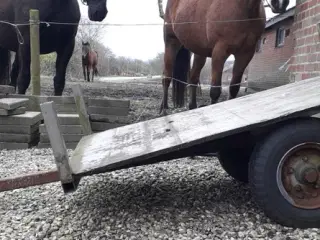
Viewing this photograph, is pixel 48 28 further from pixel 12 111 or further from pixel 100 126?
pixel 100 126

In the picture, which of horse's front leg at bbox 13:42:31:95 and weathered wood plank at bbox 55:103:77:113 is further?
horse's front leg at bbox 13:42:31:95

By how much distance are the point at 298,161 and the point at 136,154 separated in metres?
0.83

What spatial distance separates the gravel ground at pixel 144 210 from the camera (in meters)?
2.08

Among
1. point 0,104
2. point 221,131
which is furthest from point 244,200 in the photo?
point 0,104

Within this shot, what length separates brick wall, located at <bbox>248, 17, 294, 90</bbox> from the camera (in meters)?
15.1

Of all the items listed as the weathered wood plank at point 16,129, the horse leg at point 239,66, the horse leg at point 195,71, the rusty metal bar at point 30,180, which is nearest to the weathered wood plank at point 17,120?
the weathered wood plank at point 16,129

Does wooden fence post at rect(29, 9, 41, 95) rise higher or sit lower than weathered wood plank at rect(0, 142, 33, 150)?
higher

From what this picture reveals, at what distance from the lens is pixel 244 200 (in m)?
2.53

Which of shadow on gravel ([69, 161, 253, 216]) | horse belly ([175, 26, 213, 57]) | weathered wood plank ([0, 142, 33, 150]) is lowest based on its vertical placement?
weathered wood plank ([0, 142, 33, 150])

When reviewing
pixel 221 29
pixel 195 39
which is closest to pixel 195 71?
pixel 195 39

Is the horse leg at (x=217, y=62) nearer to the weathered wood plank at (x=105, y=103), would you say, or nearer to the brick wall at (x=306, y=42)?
the brick wall at (x=306, y=42)

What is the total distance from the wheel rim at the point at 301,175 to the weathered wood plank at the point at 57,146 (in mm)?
1074

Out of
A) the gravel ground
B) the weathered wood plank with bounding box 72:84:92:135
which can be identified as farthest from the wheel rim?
the weathered wood plank with bounding box 72:84:92:135

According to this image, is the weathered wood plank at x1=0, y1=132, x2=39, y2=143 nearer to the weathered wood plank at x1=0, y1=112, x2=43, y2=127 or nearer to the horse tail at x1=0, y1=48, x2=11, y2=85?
A: the weathered wood plank at x1=0, y1=112, x2=43, y2=127
